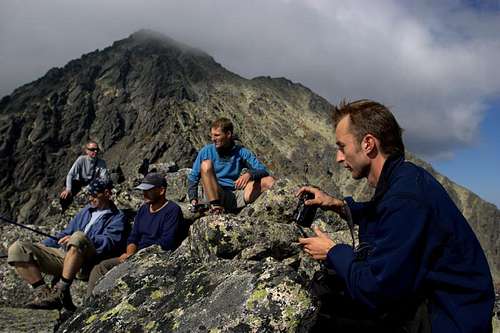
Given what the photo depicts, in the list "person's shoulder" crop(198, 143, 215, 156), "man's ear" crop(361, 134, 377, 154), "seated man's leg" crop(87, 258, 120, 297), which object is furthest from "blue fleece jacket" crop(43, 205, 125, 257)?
"man's ear" crop(361, 134, 377, 154)

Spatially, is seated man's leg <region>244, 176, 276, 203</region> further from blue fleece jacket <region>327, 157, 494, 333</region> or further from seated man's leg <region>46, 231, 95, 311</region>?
blue fleece jacket <region>327, 157, 494, 333</region>

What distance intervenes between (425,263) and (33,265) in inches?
307

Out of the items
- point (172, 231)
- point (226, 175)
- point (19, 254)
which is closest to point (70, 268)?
point (19, 254)

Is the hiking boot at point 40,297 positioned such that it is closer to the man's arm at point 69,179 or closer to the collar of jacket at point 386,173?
the man's arm at point 69,179

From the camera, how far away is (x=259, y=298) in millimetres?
4715

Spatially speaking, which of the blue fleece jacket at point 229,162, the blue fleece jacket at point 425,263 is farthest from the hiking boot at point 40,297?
the blue fleece jacket at point 425,263

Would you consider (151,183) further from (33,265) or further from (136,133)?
(136,133)

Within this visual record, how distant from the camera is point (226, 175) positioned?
38.1 feet

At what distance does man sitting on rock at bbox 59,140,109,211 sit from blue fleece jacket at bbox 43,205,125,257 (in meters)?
4.75

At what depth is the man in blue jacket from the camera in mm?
3748

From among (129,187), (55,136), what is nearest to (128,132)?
(55,136)

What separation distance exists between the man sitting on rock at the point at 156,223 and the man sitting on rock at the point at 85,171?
5.91 m

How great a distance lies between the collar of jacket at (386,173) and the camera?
4203 mm

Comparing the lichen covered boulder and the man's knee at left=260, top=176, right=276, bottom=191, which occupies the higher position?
the man's knee at left=260, top=176, right=276, bottom=191
